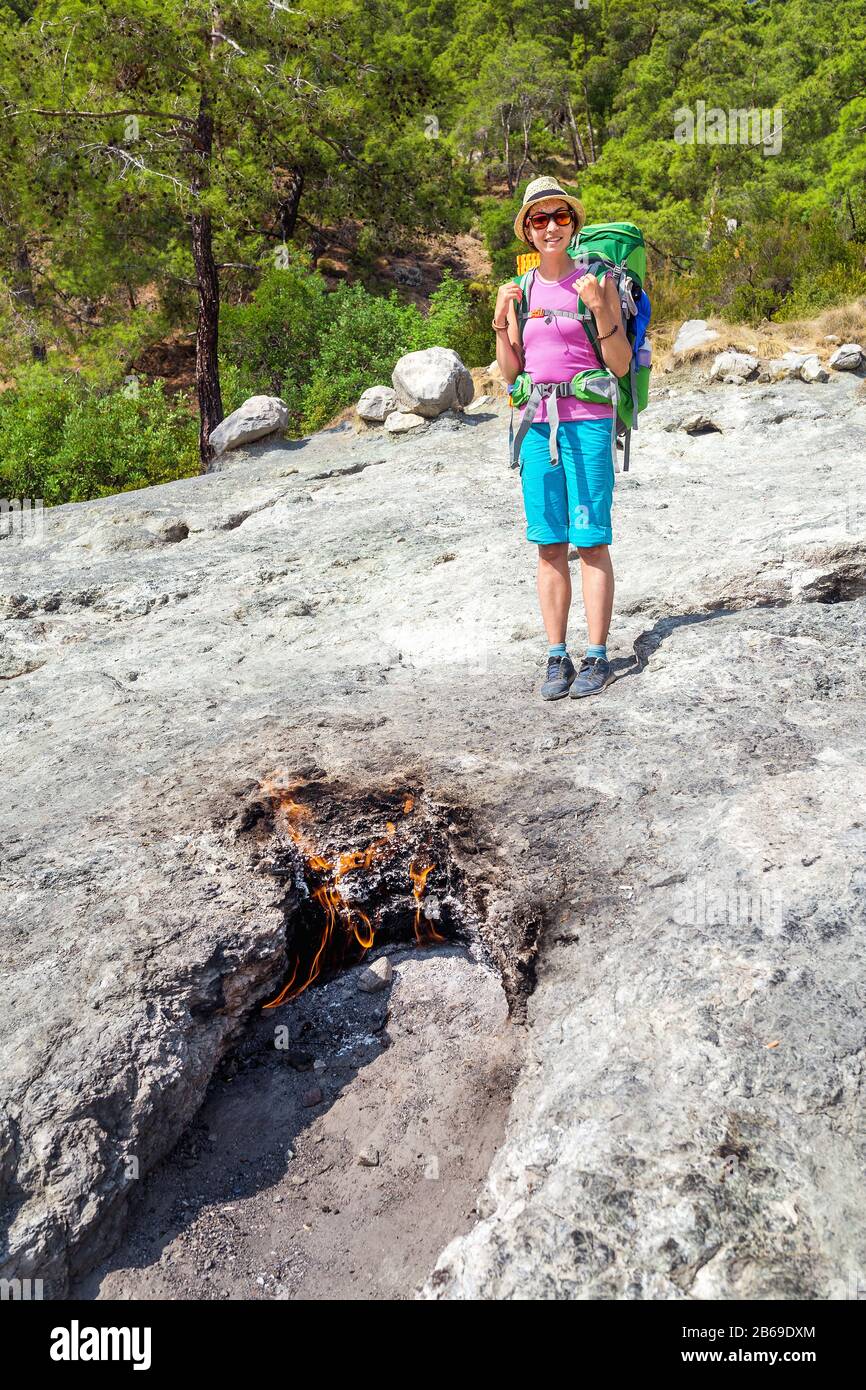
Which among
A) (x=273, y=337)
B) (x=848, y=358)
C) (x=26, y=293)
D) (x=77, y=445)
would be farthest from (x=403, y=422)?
(x=26, y=293)

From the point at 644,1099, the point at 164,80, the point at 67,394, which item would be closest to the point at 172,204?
the point at 164,80

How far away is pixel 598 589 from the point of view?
385 cm

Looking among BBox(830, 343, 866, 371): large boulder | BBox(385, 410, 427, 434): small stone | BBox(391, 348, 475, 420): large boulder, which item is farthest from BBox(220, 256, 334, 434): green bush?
BBox(830, 343, 866, 371): large boulder

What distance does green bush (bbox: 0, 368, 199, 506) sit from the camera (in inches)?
476

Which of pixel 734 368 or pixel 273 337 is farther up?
pixel 273 337

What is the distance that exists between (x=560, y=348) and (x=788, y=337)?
7.18m

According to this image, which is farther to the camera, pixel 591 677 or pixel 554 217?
pixel 591 677

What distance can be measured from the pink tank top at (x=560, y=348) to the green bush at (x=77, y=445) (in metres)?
9.23

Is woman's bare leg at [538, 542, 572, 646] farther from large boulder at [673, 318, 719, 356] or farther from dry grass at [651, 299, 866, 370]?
large boulder at [673, 318, 719, 356]

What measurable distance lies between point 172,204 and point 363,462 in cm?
561

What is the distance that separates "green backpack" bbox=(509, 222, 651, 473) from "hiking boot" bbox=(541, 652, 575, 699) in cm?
83

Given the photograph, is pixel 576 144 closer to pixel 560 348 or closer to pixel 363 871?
pixel 560 348

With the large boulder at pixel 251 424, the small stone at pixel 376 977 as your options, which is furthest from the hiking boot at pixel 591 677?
the large boulder at pixel 251 424

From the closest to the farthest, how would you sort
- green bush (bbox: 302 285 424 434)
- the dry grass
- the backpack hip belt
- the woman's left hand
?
the woman's left hand → the backpack hip belt → the dry grass → green bush (bbox: 302 285 424 434)
